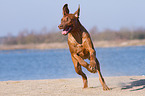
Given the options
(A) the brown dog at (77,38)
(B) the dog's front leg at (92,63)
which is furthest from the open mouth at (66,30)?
(B) the dog's front leg at (92,63)

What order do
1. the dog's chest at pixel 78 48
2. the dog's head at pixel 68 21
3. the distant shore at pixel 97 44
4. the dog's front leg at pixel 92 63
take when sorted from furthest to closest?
the distant shore at pixel 97 44, the dog's chest at pixel 78 48, the dog's head at pixel 68 21, the dog's front leg at pixel 92 63

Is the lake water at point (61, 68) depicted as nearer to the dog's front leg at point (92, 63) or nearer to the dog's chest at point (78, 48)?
the dog's chest at point (78, 48)

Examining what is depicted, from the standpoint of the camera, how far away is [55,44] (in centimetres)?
4984

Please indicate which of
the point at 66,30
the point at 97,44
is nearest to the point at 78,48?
the point at 66,30

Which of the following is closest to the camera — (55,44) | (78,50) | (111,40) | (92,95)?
(92,95)

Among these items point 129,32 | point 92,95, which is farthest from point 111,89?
point 129,32

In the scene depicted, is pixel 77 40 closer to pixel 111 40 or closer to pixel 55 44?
pixel 111 40

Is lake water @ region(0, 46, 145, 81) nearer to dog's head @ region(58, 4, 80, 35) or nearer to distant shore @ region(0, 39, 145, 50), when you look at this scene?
dog's head @ region(58, 4, 80, 35)

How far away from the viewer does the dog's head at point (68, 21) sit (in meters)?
8.39

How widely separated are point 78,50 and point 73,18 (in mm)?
916

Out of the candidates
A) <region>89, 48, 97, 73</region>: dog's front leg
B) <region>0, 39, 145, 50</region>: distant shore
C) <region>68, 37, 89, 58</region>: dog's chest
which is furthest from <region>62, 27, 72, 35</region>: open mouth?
<region>0, 39, 145, 50</region>: distant shore

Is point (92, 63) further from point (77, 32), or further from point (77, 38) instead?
point (77, 32)

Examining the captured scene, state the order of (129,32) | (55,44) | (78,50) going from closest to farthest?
1. (78,50)
2. (129,32)
3. (55,44)

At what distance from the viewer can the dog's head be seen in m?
8.39
